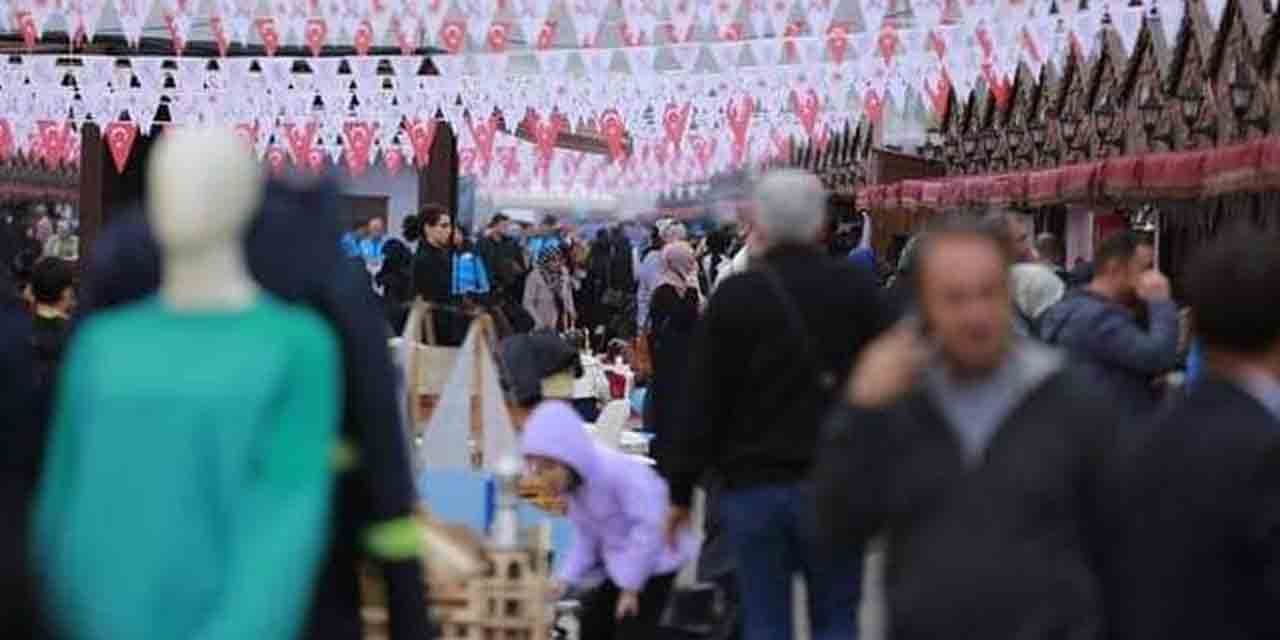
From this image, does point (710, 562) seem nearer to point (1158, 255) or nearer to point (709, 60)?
point (1158, 255)

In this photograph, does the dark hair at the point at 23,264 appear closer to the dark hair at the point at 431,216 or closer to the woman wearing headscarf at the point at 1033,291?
the dark hair at the point at 431,216

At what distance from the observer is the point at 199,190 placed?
3.92 meters

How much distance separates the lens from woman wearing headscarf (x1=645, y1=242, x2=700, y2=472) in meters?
10.9

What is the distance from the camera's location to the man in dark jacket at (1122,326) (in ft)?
26.1

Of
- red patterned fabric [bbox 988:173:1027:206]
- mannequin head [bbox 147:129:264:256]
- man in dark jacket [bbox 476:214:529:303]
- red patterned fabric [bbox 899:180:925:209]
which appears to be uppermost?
mannequin head [bbox 147:129:264:256]

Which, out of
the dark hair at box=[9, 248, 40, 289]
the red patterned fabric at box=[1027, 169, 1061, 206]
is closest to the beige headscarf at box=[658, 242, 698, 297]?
the red patterned fabric at box=[1027, 169, 1061, 206]

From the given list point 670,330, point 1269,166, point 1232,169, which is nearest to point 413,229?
point 670,330

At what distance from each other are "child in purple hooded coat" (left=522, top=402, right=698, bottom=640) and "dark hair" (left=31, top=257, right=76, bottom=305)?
3163 mm

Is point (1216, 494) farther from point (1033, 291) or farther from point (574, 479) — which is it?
point (1033, 291)

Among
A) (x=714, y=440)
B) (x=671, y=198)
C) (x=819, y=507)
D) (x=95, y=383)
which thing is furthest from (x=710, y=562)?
(x=671, y=198)

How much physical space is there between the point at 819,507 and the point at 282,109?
19.3 metres

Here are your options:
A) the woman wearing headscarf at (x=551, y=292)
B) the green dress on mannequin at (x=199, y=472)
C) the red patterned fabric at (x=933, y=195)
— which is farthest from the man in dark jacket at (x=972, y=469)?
the woman wearing headscarf at (x=551, y=292)

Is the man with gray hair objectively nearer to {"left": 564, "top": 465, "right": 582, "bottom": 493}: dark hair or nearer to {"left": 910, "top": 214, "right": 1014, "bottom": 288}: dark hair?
{"left": 564, "top": 465, "right": 582, "bottom": 493}: dark hair

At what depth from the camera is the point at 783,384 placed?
6348 millimetres
